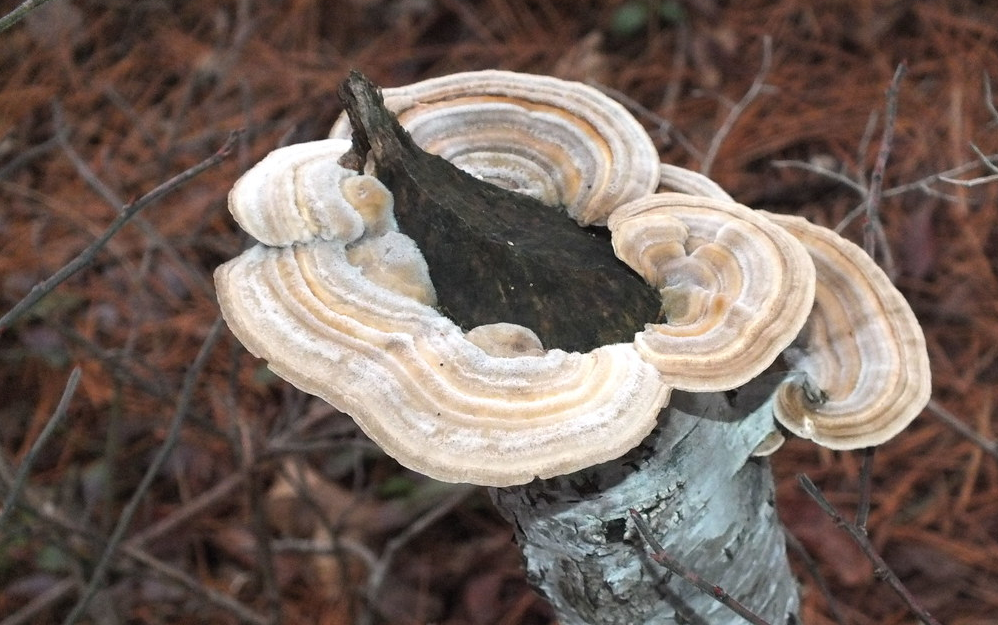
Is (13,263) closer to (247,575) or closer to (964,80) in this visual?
(247,575)

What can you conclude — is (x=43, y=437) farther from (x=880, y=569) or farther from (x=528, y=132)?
(x=880, y=569)

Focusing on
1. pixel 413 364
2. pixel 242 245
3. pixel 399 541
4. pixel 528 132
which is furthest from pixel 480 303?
pixel 399 541

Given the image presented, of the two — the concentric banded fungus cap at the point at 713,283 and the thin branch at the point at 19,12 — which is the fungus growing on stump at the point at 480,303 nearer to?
the concentric banded fungus cap at the point at 713,283

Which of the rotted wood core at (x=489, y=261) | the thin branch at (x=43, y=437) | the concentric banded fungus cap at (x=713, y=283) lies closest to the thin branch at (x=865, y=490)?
the concentric banded fungus cap at (x=713, y=283)

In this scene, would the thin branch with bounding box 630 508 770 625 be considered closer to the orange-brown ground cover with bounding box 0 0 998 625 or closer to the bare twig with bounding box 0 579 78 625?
the orange-brown ground cover with bounding box 0 0 998 625

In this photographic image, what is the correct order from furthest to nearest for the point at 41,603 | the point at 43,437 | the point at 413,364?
the point at 41,603, the point at 43,437, the point at 413,364

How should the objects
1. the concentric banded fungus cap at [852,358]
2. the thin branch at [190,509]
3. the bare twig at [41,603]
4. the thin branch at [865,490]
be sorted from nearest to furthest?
the concentric banded fungus cap at [852,358] → the thin branch at [865,490] → the bare twig at [41,603] → the thin branch at [190,509]

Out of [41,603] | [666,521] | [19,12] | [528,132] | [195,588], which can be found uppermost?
[19,12]
